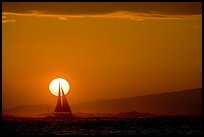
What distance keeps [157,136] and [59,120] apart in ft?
235

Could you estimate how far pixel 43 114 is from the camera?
14950 cm

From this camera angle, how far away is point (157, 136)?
68.9 metres

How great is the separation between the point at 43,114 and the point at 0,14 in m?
118

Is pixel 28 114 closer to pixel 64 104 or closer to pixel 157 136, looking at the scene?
pixel 64 104

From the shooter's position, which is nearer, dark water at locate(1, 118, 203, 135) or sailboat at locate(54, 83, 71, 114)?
dark water at locate(1, 118, 203, 135)

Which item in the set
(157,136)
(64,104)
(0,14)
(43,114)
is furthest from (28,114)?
(0,14)

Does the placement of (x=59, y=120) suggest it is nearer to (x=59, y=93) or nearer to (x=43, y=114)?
(x=43, y=114)

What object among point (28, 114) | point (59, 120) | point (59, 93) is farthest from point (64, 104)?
point (28, 114)

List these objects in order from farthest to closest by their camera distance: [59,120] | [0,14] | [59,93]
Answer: [59,120]
[59,93]
[0,14]

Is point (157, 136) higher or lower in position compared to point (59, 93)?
lower

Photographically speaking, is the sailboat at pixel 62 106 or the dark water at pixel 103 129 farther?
the sailboat at pixel 62 106

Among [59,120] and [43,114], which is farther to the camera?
[43,114]

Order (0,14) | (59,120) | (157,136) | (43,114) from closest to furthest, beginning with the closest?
(0,14) < (157,136) < (59,120) < (43,114)

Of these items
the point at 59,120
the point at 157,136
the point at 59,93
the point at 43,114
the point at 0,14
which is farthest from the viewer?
the point at 43,114
